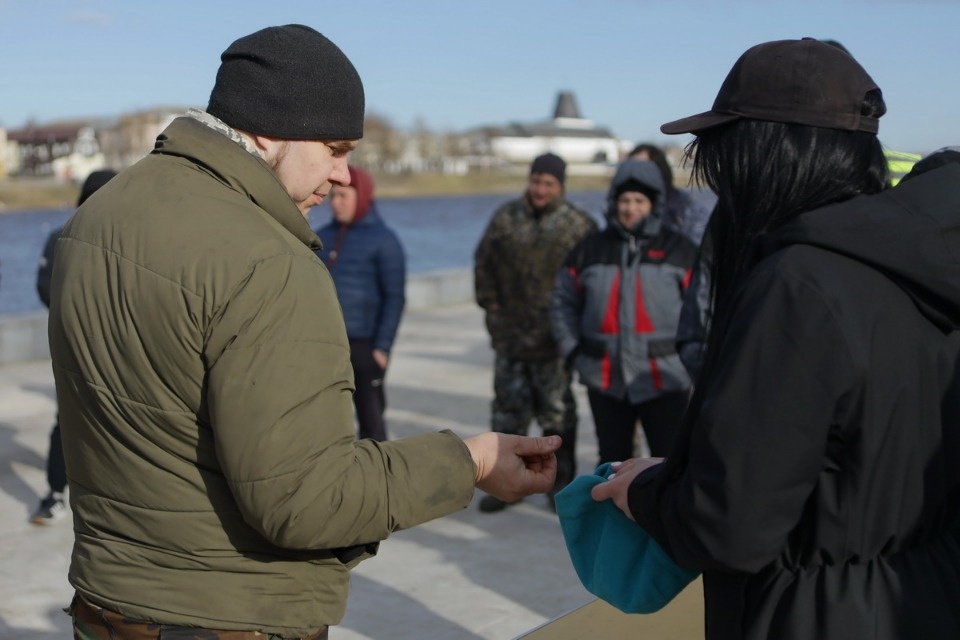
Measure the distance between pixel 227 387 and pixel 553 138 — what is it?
14871cm

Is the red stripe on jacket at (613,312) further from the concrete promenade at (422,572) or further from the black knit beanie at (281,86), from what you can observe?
the black knit beanie at (281,86)

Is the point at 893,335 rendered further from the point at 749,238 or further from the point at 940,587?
the point at 940,587

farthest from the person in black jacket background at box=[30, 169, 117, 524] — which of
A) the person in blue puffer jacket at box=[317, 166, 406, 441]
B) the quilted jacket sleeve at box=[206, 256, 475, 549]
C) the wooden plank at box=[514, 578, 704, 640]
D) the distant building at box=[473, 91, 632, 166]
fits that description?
the distant building at box=[473, 91, 632, 166]

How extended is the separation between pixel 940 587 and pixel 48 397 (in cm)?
829

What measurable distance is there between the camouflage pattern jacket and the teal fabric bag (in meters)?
3.86

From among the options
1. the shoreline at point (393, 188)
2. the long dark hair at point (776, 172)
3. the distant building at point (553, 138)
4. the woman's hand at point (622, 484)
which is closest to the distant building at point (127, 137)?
the shoreline at point (393, 188)

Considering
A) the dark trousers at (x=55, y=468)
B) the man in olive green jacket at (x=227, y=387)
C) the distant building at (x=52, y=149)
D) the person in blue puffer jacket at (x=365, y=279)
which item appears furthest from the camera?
the distant building at (x=52, y=149)

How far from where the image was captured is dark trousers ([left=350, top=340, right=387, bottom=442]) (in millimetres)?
6191

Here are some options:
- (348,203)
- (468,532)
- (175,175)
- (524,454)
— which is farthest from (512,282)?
(175,175)

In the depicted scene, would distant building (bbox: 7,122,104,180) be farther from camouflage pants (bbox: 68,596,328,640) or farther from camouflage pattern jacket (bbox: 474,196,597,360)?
camouflage pants (bbox: 68,596,328,640)

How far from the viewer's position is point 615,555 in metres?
2.21

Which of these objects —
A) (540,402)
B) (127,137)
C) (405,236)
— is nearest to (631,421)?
(540,402)

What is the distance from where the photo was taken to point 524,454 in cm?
230

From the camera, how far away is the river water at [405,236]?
17422 millimetres
